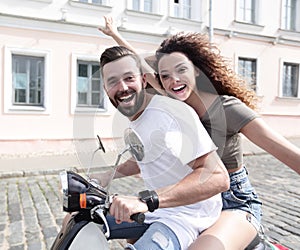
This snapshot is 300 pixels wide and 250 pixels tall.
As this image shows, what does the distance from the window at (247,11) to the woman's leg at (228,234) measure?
533 inches

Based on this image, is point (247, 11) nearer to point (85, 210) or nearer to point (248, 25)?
point (248, 25)

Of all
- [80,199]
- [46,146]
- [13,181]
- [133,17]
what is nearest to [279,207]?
[80,199]

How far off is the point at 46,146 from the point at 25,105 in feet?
4.51

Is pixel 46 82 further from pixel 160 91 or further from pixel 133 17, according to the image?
pixel 160 91

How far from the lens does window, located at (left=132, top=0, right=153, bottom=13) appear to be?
11539 millimetres

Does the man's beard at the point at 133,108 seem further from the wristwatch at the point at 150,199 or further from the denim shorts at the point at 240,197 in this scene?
the denim shorts at the point at 240,197

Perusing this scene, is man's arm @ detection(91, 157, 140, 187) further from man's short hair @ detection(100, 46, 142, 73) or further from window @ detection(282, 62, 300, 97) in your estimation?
window @ detection(282, 62, 300, 97)

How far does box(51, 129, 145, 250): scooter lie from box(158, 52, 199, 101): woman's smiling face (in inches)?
10.8

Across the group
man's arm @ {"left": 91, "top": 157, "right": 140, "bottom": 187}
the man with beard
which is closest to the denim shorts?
the man with beard

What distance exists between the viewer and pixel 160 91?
4.23 ft

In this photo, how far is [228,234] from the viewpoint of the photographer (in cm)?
139

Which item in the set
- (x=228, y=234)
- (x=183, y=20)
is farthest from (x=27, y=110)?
(x=228, y=234)

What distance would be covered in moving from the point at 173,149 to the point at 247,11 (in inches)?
569

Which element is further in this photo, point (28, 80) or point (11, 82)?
point (28, 80)
